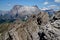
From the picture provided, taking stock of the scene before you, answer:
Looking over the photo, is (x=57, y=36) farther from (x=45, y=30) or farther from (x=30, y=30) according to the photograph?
(x=30, y=30)

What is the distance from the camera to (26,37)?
31094 mm

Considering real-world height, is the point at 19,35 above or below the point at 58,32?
below

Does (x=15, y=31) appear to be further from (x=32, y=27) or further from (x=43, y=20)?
(x=43, y=20)

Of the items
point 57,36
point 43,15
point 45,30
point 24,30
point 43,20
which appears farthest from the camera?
point 43,15

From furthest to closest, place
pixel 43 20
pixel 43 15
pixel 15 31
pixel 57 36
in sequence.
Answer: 1. pixel 43 15
2. pixel 43 20
3. pixel 15 31
4. pixel 57 36

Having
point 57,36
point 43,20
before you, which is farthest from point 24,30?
point 57,36

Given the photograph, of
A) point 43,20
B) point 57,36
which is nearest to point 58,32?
point 57,36

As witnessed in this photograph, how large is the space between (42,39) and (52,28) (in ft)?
7.78

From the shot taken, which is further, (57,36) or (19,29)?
(19,29)

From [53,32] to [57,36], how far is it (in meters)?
0.93

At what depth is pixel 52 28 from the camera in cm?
2342

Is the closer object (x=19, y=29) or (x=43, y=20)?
(x=19, y=29)

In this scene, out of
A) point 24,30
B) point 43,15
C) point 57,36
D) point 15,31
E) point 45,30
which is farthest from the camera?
point 43,15

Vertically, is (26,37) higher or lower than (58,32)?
lower
